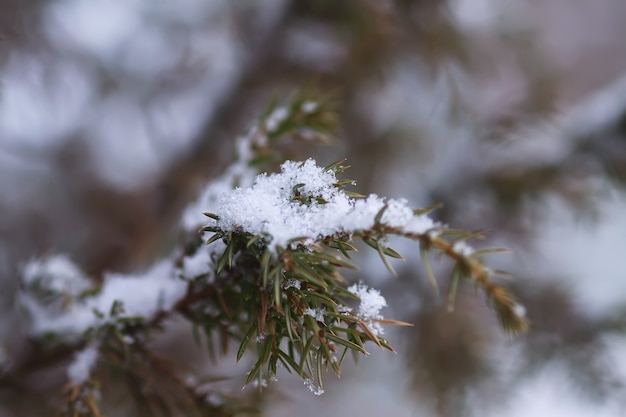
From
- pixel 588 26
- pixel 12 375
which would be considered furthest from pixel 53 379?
pixel 588 26

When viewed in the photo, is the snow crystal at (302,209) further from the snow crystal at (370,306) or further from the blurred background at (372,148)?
the blurred background at (372,148)

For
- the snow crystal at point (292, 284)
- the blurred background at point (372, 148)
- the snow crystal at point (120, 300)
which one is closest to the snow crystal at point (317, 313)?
the snow crystal at point (292, 284)

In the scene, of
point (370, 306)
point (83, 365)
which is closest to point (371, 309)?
point (370, 306)

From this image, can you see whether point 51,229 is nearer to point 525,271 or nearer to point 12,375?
point 12,375

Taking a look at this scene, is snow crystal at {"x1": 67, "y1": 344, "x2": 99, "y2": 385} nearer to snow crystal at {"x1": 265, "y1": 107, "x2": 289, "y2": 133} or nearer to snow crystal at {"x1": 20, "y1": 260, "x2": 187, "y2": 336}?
snow crystal at {"x1": 20, "y1": 260, "x2": 187, "y2": 336}

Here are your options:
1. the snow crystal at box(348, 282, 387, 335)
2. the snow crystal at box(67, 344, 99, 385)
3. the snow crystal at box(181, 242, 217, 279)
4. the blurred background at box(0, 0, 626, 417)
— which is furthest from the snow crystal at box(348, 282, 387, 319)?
the blurred background at box(0, 0, 626, 417)

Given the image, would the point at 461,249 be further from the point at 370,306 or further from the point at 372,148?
the point at 372,148
